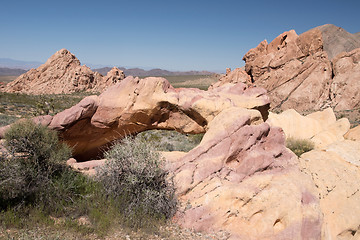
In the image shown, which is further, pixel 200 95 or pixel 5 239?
pixel 200 95

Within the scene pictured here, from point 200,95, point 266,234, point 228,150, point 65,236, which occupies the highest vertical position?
point 200,95

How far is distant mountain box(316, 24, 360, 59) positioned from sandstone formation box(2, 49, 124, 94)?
324ft

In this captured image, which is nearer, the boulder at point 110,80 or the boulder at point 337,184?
the boulder at point 337,184

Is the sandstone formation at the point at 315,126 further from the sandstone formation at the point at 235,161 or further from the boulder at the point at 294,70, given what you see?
the boulder at the point at 294,70

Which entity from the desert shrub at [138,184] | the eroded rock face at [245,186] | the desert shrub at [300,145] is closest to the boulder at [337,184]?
the eroded rock face at [245,186]

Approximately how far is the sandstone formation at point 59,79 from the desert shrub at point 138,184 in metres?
60.3

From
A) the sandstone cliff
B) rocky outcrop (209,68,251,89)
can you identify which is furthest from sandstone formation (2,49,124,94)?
the sandstone cliff

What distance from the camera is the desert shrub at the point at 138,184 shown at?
545cm

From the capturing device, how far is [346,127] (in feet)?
32.7

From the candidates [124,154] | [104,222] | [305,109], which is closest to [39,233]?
[104,222]

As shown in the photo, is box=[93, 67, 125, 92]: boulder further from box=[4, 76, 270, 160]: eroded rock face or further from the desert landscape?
box=[4, 76, 270, 160]: eroded rock face

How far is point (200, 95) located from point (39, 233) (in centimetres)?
620

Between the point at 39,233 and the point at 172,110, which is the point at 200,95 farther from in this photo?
the point at 39,233

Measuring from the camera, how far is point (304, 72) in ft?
105
